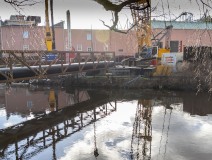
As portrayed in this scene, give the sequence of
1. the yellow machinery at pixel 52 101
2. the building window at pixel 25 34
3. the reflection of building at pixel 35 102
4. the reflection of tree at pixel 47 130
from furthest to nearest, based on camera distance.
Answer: the building window at pixel 25 34, the yellow machinery at pixel 52 101, the reflection of building at pixel 35 102, the reflection of tree at pixel 47 130

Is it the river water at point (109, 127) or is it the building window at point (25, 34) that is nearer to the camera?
the river water at point (109, 127)

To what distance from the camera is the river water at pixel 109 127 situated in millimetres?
8234

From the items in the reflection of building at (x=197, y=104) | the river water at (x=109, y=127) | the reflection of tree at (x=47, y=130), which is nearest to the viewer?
the river water at (x=109, y=127)

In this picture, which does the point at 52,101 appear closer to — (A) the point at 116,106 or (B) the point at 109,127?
(A) the point at 116,106

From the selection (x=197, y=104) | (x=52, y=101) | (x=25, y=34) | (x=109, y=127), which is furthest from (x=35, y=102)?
(x=25, y=34)

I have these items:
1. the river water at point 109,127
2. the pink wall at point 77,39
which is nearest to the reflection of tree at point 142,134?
the river water at point 109,127

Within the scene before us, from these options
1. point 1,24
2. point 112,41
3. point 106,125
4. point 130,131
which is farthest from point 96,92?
point 1,24

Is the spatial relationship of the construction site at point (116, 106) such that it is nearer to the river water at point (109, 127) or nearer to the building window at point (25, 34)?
the river water at point (109, 127)

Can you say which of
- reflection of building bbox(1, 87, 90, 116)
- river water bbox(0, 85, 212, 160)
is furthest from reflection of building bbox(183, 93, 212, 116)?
reflection of building bbox(1, 87, 90, 116)

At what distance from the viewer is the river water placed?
27.0 feet

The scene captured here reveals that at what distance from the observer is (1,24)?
148 feet

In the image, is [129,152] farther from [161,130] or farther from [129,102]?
[129,102]

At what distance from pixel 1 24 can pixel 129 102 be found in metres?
36.7

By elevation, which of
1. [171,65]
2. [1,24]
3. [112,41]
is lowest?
[171,65]
